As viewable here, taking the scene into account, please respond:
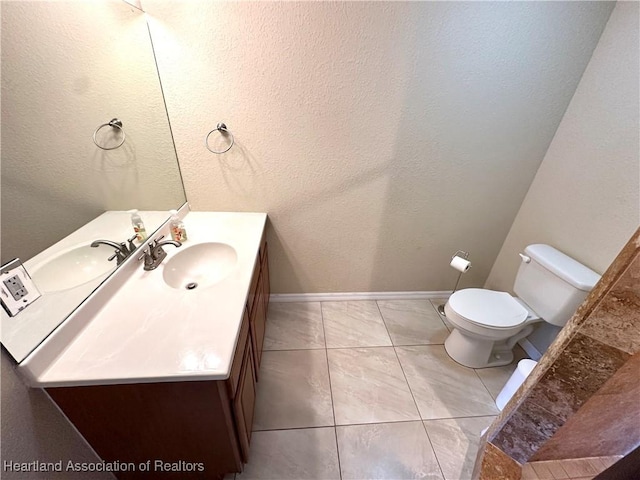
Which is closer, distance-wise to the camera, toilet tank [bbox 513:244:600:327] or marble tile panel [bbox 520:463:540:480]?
marble tile panel [bbox 520:463:540:480]

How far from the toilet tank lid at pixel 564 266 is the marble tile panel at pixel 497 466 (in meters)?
0.91

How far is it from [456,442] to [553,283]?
98cm

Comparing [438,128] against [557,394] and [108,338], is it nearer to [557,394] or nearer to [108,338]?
[557,394]

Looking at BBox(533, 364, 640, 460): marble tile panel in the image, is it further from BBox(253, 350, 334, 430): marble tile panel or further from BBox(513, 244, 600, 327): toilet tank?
BBox(253, 350, 334, 430): marble tile panel

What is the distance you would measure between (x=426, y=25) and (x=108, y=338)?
1878 millimetres

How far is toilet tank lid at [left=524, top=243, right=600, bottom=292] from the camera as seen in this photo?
→ 1.27 m

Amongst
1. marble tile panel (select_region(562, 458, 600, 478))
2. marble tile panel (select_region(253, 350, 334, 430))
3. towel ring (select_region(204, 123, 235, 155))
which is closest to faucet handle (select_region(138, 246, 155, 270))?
towel ring (select_region(204, 123, 235, 155))

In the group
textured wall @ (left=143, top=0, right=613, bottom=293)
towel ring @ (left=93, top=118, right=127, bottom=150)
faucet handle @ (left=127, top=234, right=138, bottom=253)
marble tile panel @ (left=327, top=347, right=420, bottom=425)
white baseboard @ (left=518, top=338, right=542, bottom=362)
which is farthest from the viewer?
white baseboard @ (left=518, top=338, right=542, bottom=362)

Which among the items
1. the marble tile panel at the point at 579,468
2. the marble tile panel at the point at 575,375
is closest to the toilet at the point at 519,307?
the marble tile panel at the point at 579,468

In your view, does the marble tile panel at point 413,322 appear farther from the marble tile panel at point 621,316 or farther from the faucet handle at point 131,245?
the faucet handle at point 131,245

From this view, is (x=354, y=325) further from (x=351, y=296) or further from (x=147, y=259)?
(x=147, y=259)

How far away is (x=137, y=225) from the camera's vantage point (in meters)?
1.18

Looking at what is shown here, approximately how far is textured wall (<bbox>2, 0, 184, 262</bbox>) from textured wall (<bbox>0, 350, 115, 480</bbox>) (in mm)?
347

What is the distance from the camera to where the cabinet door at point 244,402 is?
904mm
